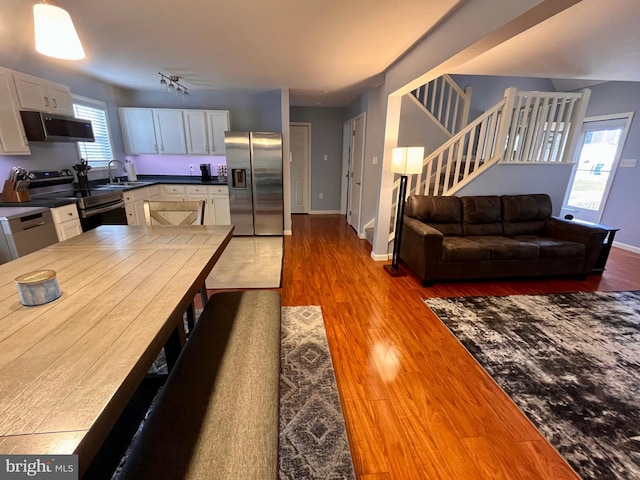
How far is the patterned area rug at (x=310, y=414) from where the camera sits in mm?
1329

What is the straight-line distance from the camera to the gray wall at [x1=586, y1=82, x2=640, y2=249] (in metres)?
4.31

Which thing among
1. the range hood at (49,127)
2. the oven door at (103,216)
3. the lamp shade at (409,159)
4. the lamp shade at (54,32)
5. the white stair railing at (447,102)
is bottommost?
the oven door at (103,216)

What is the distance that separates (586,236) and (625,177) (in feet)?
7.72

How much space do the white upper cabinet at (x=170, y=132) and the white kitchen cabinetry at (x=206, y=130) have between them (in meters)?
0.11

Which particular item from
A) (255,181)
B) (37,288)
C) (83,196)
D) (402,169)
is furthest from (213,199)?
(37,288)

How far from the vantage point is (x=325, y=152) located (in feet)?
21.2

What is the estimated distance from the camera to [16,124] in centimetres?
283

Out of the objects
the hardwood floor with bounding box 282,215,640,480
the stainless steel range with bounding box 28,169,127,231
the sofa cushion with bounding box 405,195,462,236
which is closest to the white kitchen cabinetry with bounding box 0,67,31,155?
the stainless steel range with bounding box 28,169,127,231

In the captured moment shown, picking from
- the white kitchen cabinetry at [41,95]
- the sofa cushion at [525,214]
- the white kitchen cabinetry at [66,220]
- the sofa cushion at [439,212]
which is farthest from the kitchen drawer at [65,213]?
the sofa cushion at [525,214]

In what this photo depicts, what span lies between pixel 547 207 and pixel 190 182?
5.42 metres

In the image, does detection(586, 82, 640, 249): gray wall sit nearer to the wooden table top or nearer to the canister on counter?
the wooden table top

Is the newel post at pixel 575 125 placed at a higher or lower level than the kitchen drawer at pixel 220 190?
higher

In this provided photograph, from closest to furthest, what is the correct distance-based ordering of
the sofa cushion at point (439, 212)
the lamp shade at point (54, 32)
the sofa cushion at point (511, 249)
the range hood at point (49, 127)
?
the lamp shade at point (54, 32) < the range hood at point (49, 127) < the sofa cushion at point (511, 249) < the sofa cushion at point (439, 212)
